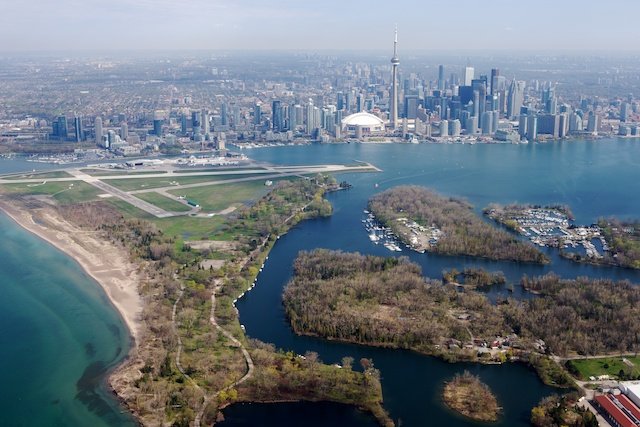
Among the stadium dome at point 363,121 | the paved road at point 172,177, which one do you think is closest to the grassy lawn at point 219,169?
the paved road at point 172,177

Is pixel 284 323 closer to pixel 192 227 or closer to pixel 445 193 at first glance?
pixel 192 227

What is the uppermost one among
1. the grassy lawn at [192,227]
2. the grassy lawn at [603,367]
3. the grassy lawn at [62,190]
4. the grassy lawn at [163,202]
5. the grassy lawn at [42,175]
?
the grassy lawn at [42,175]

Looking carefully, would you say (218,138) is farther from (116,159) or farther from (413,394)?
(413,394)

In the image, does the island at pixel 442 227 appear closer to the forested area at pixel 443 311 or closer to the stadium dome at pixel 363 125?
the forested area at pixel 443 311

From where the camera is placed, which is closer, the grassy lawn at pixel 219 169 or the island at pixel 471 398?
the island at pixel 471 398

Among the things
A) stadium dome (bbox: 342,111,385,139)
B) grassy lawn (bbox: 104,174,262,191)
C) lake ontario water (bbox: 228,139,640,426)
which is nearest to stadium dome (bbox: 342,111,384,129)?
stadium dome (bbox: 342,111,385,139)

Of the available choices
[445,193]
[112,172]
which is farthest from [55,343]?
[112,172]

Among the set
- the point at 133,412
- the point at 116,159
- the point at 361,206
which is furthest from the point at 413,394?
the point at 116,159
